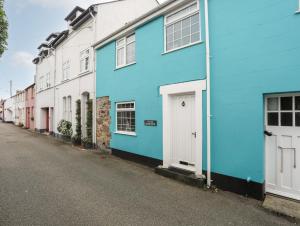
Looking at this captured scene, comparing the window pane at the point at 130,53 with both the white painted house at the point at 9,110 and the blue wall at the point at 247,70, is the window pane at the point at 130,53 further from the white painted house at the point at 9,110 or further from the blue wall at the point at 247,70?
the white painted house at the point at 9,110

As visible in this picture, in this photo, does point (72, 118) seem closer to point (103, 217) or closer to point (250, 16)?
point (103, 217)

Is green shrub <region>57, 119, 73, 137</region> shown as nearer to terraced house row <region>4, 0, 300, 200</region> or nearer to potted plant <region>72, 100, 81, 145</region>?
potted plant <region>72, 100, 81, 145</region>

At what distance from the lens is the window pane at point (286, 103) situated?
4.69 m

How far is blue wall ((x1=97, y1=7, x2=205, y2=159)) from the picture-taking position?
6324 mm

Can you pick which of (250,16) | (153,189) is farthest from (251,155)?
(250,16)

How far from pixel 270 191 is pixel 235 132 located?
63.6 inches

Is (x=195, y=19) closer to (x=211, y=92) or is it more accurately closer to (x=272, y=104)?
(x=211, y=92)

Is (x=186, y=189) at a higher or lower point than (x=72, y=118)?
lower

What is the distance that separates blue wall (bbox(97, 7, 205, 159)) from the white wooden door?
0.55m

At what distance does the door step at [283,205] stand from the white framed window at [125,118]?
17.6ft

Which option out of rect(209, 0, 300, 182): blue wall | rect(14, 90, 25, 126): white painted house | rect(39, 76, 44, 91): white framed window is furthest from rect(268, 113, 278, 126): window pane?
rect(14, 90, 25, 126): white painted house

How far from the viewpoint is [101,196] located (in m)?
4.99

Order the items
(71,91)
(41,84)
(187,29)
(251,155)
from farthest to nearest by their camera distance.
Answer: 1. (41,84)
2. (71,91)
3. (187,29)
4. (251,155)

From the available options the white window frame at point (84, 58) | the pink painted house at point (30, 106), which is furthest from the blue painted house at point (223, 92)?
the pink painted house at point (30, 106)
